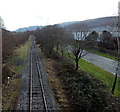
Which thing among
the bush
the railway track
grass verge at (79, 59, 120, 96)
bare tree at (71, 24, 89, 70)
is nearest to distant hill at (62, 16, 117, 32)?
bare tree at (71, 24, 89, 70)

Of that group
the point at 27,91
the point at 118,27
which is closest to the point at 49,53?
the point at 27,91

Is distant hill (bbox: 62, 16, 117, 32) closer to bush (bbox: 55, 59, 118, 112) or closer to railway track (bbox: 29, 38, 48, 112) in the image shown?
bush (bbox: 55, 59, 118, 112)

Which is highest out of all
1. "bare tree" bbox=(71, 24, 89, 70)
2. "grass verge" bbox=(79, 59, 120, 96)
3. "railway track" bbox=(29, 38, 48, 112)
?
"bare tree" bbox=(71, 24, 89, 70)

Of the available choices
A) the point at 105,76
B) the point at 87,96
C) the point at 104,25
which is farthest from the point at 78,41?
the point at 104,25

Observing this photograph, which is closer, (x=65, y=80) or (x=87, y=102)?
(x=87, y=102)

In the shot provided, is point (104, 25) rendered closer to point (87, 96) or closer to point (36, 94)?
point (87, 96)

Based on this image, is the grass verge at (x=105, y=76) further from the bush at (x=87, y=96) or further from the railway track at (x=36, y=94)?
the railway track at (x=36, y=94)

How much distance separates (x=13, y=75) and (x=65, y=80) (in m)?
5.88

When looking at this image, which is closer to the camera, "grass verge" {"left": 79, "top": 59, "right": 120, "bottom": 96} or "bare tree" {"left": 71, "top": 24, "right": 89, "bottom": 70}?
"grass verge" {"left": 79, "top": 59, "right": 120, "bottom": 96}

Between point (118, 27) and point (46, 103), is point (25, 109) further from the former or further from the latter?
point (118, 27)

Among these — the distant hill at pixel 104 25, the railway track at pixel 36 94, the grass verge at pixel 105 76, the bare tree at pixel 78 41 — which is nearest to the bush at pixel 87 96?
the railway track at pixel 36 94

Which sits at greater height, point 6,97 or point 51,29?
point 51,29

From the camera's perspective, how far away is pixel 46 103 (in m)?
10.8

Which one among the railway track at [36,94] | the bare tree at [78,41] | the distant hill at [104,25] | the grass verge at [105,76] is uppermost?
the distant hill at [104,25]
